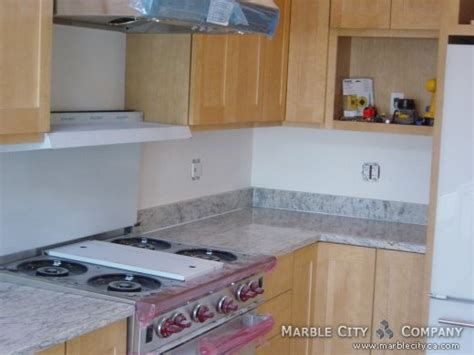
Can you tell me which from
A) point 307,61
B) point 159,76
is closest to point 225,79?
point 159,76

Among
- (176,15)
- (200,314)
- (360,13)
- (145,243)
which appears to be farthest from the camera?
(360,13)

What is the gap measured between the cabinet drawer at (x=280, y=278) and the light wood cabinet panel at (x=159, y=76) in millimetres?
711

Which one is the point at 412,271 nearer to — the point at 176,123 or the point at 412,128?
the point at 412,128

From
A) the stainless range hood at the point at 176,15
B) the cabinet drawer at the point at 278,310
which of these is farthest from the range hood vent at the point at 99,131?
the cabinet drawer at the point at 278,310

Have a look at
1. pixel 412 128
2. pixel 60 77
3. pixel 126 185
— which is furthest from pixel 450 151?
pixel 60 77

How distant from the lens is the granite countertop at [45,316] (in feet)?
6.76

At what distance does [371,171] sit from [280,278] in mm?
1058

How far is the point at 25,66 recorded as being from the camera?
2326 mm

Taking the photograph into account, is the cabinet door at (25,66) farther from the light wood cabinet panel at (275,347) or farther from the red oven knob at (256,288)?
the light wood cabinet panel at (275,347)

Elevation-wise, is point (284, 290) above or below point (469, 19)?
below

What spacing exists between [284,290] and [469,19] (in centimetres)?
143

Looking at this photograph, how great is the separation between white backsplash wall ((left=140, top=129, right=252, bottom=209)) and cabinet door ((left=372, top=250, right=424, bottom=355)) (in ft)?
3.10

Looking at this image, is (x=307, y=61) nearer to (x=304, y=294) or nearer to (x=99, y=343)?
(x=304, y=294)

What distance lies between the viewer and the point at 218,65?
3.34 meters
